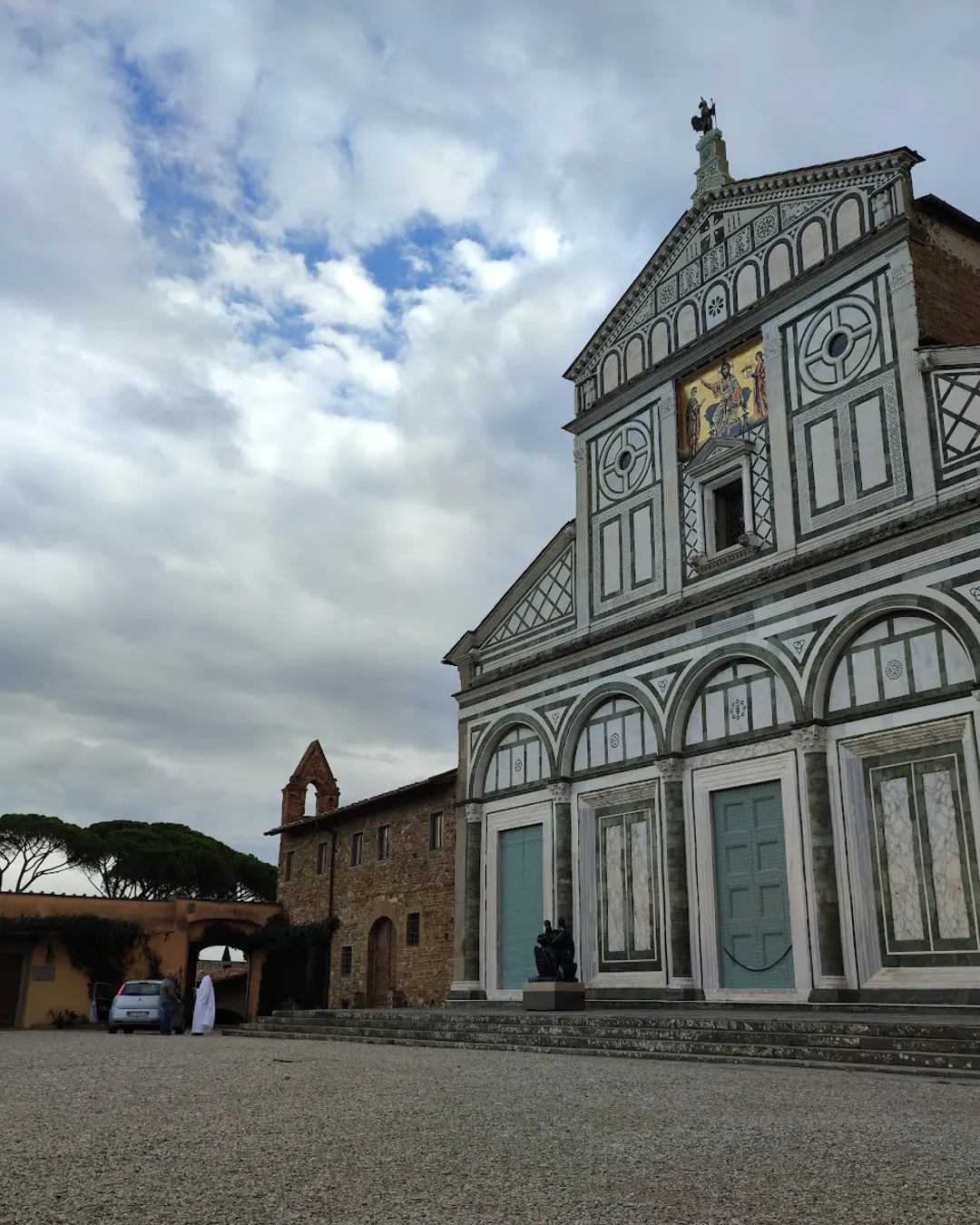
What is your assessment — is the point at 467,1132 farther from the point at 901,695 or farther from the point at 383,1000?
the point at 383,1000

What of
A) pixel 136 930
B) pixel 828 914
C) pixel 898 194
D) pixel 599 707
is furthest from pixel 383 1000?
pixel 898 194

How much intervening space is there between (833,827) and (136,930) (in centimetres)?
2053

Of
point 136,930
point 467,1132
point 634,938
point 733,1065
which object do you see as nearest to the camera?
point 467,1132

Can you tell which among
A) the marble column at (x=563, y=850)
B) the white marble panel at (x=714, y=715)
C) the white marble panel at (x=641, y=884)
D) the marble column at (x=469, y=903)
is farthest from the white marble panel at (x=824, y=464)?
the marble column at (x=469, y=903)

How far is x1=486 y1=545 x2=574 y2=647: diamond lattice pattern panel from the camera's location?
70.0 ft

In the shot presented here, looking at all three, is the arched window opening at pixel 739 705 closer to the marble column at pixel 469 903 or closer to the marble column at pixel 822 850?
the marble column at pixel 822 850

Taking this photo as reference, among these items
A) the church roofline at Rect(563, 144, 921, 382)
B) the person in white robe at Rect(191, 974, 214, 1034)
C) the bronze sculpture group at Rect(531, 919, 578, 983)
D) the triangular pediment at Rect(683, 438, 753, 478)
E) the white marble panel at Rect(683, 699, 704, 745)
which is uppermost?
the church roofline at Rect(563, 144, 921, 382)

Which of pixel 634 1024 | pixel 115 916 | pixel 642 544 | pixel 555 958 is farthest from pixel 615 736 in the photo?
pixel 115 916

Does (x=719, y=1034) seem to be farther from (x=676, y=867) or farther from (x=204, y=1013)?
(x=204, y=1013)

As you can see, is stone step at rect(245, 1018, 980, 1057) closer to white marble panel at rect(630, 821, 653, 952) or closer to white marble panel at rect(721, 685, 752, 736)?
white marble panel at rect(630, 821, 653, 952)

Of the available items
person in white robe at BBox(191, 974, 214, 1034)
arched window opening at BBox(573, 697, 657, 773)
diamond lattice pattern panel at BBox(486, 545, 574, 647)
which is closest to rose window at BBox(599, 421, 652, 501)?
diamond lattice pattern panel at BBox(486, 545, 574, 647)

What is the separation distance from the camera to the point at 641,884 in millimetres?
17984

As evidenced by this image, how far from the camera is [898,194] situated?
16516 millimetres

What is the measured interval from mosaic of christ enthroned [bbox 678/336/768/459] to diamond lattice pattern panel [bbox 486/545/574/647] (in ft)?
11.6
